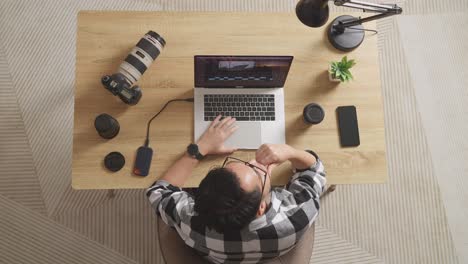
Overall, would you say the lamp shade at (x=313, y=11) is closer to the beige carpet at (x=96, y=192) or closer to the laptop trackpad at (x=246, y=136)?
the laptop trackpad at (x=246, y=136)

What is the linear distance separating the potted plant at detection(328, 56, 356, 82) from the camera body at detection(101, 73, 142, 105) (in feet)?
2.42

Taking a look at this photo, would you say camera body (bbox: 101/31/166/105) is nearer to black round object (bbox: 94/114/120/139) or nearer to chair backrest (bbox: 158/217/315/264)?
black round object (bbox: 94/114/120/139)

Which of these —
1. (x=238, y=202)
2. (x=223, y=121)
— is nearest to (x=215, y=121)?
(x=223, y=121)

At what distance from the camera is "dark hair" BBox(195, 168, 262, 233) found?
1124 mm

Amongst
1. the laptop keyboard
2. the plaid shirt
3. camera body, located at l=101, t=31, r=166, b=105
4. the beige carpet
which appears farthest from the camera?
the beige carpet

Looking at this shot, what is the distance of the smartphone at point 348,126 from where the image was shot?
1559 millimetres

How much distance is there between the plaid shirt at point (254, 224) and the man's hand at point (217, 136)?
0.59ft

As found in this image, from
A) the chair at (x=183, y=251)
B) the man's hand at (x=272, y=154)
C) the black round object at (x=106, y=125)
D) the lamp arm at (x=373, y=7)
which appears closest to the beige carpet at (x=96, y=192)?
the chair at (x=183, y=251)

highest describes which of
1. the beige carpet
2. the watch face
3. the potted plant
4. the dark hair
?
the potted plant

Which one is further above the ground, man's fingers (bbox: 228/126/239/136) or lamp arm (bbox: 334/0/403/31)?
A: lamp arm (bbox: 334/0/403/31)

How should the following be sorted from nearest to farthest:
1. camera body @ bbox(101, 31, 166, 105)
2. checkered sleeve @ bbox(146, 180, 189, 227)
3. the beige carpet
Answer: checkered sleeve @ bbox(146, 180, 189, 227) → camera body @ bbox(101, 31, 166, 105) → the beige carpet

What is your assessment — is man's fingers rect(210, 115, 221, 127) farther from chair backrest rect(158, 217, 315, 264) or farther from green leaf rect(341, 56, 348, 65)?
green leaf rect(341, 56, 348, 65)

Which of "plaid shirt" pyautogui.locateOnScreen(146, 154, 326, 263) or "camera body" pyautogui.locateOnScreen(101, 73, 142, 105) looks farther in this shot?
"camera body" pyautogui.locateOnScreen(101, 73, 142, 105)

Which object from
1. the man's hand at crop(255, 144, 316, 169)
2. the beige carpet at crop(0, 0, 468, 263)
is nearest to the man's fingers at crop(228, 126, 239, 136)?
the man's hand at crop(255, 144, 316, 169)
